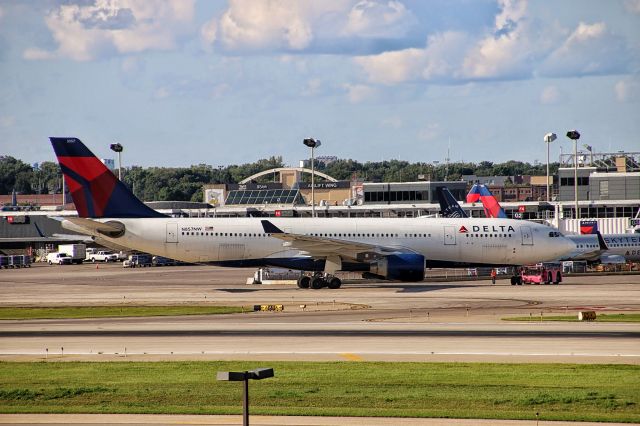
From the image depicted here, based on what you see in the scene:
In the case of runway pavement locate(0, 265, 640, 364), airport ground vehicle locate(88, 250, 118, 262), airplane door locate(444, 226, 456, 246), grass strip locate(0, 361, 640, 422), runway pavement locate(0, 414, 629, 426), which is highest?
airplane door locate(444, 226, 456, 246)

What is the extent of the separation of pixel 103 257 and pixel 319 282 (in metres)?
66.8

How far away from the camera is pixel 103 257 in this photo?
129m

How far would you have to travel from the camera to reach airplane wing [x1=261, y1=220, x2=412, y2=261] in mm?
65562

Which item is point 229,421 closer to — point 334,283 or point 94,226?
point 94,226

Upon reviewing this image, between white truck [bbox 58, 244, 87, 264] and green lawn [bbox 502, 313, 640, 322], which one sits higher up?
white truck [bbox 58, 244, 87, 264]

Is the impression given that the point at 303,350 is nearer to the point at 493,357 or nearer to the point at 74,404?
the point at 493,357

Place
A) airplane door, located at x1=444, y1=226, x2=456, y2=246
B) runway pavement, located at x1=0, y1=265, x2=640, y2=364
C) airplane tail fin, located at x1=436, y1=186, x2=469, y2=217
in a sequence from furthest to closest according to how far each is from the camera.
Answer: airplane tail fin, located at x1=436, y1=186, x2=469, y2=217
airplane door, located at x1=444, y1=226, x2=456, y2=246
runway pavement, located at x1=0, y1=265, x2=640, y2=364

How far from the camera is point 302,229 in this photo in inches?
2709

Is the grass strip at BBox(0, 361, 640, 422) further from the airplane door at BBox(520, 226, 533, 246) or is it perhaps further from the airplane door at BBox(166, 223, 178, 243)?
the airplane door at BBox(520, 226, 533, 246)

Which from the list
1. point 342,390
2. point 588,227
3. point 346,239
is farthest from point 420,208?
point 342,390

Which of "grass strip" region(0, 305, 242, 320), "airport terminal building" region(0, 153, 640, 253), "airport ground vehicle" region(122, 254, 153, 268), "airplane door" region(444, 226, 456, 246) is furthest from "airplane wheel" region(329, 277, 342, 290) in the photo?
"airport terminal building" region(0, 153, 640, 253)

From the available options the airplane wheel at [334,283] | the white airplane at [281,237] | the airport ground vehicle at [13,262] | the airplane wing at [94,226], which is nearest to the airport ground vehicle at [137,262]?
the airport ground vehicle at [13,262]

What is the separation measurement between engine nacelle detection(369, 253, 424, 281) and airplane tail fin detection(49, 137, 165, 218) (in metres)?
16.7

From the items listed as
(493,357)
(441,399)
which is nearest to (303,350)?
(493,357)
